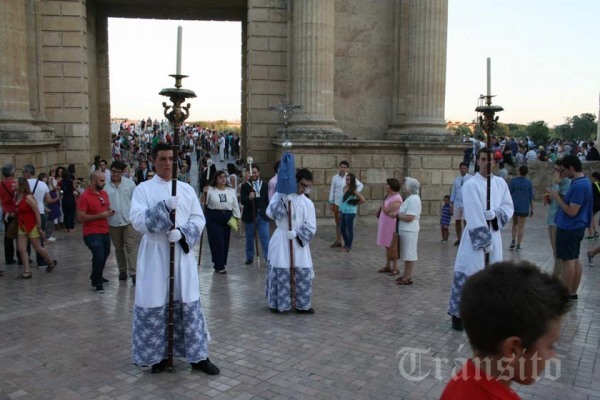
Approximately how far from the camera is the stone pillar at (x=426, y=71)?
645 inches

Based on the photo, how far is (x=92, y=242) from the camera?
8.80 m

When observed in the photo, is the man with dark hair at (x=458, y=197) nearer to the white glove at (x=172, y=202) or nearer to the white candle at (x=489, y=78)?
the white candle at (x=489, y=78)

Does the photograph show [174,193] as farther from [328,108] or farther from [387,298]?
[328,108]

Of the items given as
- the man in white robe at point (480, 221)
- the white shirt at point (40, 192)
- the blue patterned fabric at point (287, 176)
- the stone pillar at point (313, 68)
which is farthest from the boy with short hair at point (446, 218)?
the white shirt at point (40, 192)

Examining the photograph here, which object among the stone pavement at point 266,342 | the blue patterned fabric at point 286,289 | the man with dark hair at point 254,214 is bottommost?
the stone pavement at point 266,342

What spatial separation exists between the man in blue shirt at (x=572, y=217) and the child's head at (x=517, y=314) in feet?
21.5

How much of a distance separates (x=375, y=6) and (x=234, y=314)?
1270 cm

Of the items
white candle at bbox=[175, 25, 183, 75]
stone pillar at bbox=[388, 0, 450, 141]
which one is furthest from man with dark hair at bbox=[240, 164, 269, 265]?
stone pillar at bbox=[388, 0, 450, 141]

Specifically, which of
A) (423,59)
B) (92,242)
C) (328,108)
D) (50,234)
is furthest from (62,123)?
(423,59)

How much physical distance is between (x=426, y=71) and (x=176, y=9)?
9.62 m

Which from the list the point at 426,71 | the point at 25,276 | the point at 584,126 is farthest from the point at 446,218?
the point at 584,126

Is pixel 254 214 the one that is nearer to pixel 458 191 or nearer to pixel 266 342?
pixel 266 342

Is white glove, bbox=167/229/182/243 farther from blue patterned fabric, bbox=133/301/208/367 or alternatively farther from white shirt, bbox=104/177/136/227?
white shirt, bbox=104/177/136/227

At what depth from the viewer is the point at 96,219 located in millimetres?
8781
